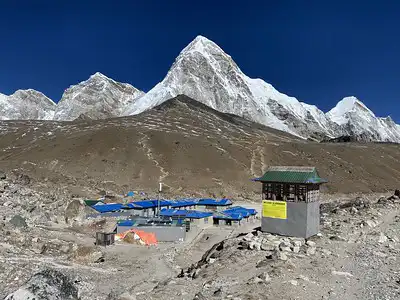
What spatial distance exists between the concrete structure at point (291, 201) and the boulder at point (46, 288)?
48.3 ft

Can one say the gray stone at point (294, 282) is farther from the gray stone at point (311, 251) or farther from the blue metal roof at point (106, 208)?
the blue metal roof at point (106, 208)

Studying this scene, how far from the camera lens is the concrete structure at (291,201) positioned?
2516cm

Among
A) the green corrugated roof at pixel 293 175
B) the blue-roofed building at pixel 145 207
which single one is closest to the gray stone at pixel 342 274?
the green corrugated roof at pixel 293 175

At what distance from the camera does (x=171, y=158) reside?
101 metres

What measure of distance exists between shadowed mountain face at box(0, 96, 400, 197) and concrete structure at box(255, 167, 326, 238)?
174 feet

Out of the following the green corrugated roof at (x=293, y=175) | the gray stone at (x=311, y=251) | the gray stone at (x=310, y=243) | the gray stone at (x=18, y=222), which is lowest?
the gray stone at (x=18, y=222)

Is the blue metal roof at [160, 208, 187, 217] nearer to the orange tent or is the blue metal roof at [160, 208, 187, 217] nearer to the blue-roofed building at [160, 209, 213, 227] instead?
the blue-roofed building at [160, 209, 213, 227]

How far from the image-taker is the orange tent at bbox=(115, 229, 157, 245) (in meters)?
38.6

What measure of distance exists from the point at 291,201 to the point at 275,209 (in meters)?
1.20

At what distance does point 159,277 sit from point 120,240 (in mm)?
13681

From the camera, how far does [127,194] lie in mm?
73938

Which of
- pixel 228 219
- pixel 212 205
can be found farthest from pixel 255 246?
pixel 212 205

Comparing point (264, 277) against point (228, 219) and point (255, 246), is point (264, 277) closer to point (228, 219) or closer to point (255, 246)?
point (255, 246)

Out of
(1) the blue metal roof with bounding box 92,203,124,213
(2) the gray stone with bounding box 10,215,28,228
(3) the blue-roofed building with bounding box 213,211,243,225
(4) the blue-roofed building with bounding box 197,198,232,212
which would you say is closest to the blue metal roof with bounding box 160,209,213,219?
(3) the blue-roofed building with bounding box 213,211,243,225
